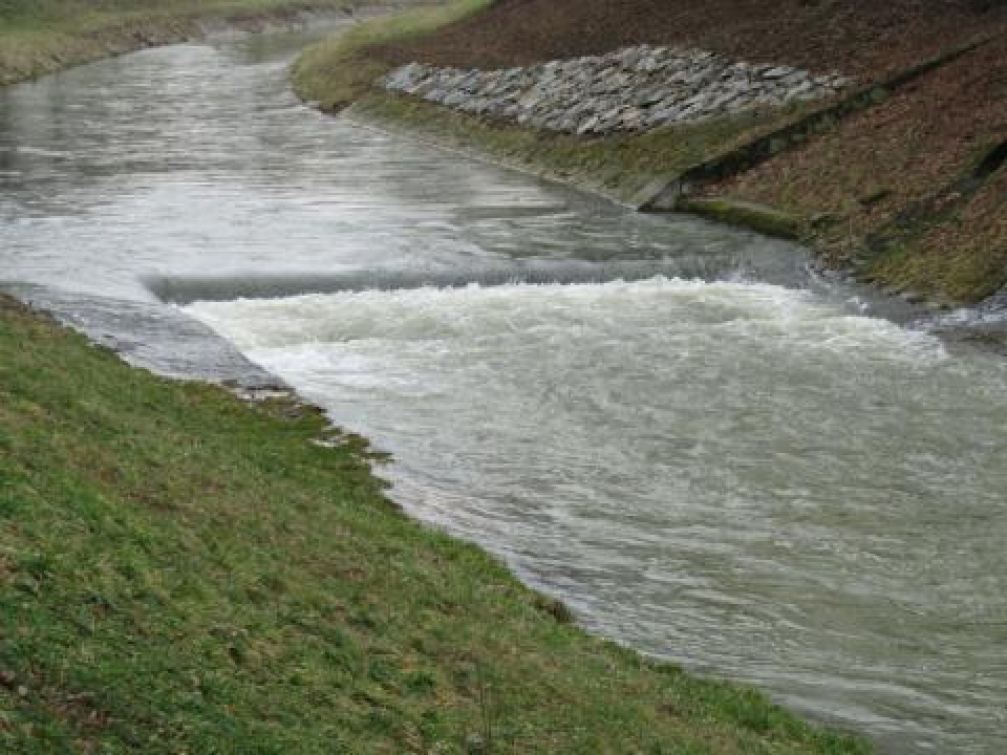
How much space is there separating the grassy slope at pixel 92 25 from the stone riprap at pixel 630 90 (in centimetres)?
3349

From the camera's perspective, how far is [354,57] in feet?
255

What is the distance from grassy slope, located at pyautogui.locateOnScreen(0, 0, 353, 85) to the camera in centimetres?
8500

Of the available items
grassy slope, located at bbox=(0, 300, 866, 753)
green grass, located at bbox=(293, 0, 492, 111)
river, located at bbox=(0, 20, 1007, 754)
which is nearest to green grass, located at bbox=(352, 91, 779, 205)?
river, located at bbox=(0, 20, 1007, 754)

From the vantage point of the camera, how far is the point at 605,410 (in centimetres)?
2350

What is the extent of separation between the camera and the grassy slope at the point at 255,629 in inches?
356

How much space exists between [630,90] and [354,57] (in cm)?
3148

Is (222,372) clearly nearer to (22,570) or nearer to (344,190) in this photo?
(22,570)

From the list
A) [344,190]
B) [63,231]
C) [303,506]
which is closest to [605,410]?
[303,506]

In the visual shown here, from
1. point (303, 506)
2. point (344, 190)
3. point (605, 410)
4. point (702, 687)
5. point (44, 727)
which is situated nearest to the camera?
point (44, 727)

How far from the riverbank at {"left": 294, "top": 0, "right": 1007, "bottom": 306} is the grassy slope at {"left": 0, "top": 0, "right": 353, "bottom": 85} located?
3387 cm

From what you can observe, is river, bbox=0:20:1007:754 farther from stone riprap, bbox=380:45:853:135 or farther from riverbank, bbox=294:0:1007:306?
stone riprap, bbox=380:45:853:135

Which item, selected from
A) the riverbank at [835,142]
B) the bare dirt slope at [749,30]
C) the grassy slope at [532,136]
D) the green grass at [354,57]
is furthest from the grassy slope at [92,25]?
the riverbank at [835,142]

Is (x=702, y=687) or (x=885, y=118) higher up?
(x=885, y=118)

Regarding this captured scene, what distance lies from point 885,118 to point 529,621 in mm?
29083
